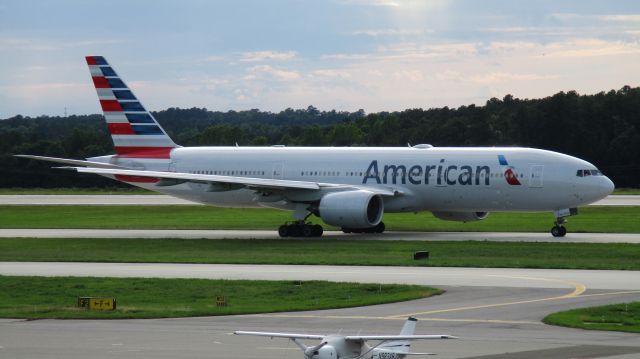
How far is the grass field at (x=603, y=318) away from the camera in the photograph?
83.4 feet

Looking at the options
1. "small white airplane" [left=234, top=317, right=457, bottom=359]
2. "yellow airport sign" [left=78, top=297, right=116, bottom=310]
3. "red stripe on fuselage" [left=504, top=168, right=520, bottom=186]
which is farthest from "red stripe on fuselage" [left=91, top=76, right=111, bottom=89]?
"small white airplane" [left=234, top=317, right=457, bottom=359]

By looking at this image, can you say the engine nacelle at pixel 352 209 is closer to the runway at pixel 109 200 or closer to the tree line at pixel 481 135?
the runway at pixel 109 200

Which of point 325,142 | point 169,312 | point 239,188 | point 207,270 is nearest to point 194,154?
point 239,188

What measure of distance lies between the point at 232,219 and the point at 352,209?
61.4ft

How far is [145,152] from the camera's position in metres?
62.3

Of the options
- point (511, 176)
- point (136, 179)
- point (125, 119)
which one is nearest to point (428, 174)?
point (511, 176)

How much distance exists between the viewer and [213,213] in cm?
7712

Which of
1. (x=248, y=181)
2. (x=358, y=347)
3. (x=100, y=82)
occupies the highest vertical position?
(x=100, y=82)

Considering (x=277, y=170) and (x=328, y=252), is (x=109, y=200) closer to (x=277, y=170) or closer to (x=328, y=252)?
(x=277, y=170)

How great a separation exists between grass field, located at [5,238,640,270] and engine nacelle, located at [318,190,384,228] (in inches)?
42.5

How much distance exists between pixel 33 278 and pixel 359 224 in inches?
750

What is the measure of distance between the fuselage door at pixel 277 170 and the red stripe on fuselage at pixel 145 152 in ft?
20.2

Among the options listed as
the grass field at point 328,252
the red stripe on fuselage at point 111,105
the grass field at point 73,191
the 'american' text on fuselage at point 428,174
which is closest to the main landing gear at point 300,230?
the grass field at point 328,252

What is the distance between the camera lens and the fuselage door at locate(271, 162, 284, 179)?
58.8 m
